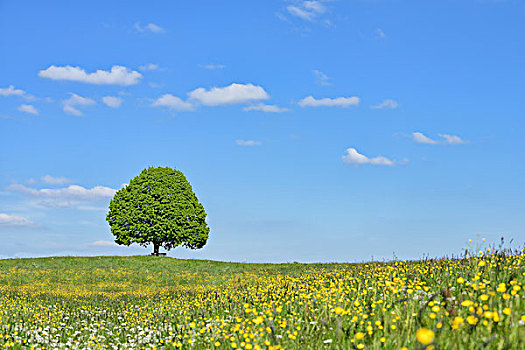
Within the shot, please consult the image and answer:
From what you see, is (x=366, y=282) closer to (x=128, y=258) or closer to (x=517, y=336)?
(x=517, y=336)

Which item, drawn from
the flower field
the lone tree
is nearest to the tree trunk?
the lone tree

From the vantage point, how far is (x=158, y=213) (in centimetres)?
4272

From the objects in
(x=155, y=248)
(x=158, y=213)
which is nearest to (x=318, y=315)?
(x=158, y=213)

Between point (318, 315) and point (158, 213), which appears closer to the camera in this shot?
point (318, 315)

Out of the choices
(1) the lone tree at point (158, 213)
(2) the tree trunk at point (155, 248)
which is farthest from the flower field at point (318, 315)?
(2) the tree trunk at point (155, 248)

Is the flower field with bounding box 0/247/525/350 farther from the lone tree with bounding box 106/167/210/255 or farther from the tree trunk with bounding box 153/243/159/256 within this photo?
the tree trunk with bounding box 153/243/159/256

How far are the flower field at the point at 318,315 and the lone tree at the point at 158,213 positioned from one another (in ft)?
70.1

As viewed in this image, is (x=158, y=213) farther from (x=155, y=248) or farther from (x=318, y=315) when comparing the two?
(x=318, y=315)

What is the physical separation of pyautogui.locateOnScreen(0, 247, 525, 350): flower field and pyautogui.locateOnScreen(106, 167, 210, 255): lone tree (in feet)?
70.1

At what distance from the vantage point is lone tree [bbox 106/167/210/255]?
4234 cm

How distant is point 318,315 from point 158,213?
35.1m

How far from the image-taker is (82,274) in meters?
Answer: 28.8

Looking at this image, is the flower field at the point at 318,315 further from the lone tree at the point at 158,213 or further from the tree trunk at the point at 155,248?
the tree trunk at the point at 155,248

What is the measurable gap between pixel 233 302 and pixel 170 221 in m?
30.7
